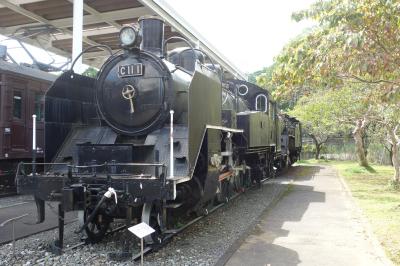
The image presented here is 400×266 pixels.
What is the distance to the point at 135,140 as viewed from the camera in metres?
7.00

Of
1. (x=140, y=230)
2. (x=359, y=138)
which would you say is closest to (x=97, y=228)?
(x=140, y=230)

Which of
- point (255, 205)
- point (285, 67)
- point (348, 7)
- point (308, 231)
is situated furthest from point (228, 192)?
point (348, 7)

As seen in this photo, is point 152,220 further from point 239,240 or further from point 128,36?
point 128,36

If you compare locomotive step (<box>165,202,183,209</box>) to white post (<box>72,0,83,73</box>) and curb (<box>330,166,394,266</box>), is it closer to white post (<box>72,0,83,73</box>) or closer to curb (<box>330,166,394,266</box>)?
curb (<box>330,166,394,266</box>)

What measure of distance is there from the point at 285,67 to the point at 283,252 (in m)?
3.35

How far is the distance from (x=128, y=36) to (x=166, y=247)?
3.25m

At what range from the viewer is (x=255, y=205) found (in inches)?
398

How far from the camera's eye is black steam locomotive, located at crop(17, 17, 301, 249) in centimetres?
574

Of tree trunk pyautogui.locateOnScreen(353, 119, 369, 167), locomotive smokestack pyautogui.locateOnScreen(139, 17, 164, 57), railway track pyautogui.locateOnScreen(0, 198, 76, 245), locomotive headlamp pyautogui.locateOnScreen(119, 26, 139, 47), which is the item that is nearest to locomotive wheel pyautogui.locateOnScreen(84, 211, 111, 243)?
railway track pyautogui.locateOnScreen(0, 198, 76, 245)

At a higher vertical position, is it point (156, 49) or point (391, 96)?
point (156, 49)

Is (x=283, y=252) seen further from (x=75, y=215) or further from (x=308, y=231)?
(x=75, y=215)

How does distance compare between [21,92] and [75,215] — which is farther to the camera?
[21,92]

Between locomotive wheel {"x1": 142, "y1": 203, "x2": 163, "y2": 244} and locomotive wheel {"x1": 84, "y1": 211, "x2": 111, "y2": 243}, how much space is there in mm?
923

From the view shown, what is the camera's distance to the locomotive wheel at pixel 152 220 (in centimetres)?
593
